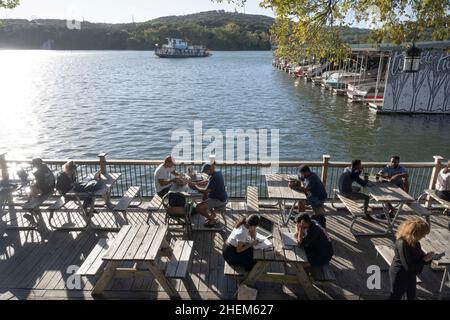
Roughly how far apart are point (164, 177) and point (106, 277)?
3125mm

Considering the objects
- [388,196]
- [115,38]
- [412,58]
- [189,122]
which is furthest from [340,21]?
[115,38]

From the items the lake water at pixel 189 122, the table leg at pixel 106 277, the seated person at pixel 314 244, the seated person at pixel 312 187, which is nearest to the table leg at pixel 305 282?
the seated person at pixel 314 244

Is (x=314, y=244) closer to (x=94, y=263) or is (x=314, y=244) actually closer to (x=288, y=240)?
(x=288, y=240)

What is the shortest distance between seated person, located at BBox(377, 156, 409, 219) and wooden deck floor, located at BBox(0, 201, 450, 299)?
116 cm

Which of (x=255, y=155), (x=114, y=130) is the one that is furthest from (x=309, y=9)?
(x=114, y=130)

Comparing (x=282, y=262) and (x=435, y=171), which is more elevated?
(x=435, y=171)

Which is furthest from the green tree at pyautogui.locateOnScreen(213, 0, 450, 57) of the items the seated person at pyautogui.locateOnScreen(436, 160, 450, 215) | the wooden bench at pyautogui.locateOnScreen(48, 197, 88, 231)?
the wooden bench at pyautogui.locateOnScreen(48, 197, 88, 231)

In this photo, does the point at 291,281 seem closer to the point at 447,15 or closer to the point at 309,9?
the point at 309,9

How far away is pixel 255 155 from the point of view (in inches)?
855

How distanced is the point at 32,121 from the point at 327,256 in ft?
110

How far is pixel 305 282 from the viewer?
19.3 ft

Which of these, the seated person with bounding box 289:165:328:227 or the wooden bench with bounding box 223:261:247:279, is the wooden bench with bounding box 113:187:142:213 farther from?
the seated person with bounding box 289:165:328:227

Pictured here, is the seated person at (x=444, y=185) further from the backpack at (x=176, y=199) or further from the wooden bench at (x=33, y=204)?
the wooden bench at (x=33, y=204)

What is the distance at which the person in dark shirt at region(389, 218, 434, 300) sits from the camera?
516cm
